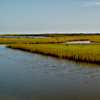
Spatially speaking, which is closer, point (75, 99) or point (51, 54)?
point (75, 99)

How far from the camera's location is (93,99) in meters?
13.0

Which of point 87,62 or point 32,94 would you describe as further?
point 87,62

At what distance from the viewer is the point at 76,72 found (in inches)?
836

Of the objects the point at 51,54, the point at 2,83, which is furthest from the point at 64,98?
the point at 51,54

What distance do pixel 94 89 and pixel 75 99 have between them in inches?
103

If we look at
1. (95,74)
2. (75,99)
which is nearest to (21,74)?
(95,74)

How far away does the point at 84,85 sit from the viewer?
1623 centimetres

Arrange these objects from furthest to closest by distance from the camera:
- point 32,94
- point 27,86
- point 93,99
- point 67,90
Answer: point 27,86 → point 67,90 → point 32,94 → point 93,99

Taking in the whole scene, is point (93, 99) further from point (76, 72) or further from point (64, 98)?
point (76, 72)

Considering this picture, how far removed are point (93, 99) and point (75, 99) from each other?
109 centimetres

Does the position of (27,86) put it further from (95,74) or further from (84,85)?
(95,74)

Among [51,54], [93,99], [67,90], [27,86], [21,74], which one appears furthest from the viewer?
[51,54]

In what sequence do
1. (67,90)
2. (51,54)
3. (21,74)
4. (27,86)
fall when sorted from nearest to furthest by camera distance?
(67,90), (27,86), (21,74), (51,54)

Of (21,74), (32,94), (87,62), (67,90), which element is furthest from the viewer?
(87,62)
